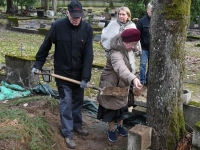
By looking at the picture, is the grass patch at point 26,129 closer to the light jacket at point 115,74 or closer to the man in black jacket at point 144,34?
the light jacket at point 115,74

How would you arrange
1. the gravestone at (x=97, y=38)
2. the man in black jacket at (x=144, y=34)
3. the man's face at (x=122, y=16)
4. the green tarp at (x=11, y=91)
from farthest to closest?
the gravestone at (x=97, y=38), the man in black jacket at (x=144, y=34), the green tarp at (x=11, y=91), the man's face at (x=122, y=16)

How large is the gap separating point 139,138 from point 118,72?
848 mm

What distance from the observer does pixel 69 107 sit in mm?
4062

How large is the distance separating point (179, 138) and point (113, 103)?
0.95m

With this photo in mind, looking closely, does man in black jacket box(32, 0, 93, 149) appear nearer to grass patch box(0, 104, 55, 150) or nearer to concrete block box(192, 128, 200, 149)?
grass patch box(0, 104, 55, 150)

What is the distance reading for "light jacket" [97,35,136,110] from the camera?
3.80m

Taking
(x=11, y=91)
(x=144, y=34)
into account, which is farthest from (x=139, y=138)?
(x=11, y=91)

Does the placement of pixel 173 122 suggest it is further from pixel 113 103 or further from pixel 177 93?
pixel 113 103

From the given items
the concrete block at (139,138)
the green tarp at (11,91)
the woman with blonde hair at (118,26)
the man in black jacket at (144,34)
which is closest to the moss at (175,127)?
the concrete block at (139,138)

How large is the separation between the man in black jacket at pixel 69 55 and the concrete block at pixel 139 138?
932 mm

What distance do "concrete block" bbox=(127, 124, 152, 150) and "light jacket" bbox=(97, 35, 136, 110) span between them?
→ 0.59 m

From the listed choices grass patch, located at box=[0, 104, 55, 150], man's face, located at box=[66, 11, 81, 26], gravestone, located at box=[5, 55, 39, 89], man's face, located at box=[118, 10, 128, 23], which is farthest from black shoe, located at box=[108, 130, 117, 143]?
gravestone, located at box=[5, 55, 39, 89]

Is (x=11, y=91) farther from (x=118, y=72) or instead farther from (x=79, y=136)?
(x=118, y=72)

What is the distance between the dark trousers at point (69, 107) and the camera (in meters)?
4.04
